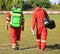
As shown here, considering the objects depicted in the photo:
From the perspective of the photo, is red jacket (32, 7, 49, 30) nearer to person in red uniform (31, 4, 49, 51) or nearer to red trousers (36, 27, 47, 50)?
person in red uniform (31, 4, 49, 51)

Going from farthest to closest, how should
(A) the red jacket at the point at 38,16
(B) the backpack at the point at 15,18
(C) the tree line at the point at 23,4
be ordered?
1. (C) the tree line at the point at 23,4
2. (B) the backpack at the point at 15,18
3. (A) the red jacket at the point at 38,16

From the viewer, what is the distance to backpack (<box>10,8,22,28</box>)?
13.6m

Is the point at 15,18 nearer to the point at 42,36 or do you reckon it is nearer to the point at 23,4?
the point at 42,36

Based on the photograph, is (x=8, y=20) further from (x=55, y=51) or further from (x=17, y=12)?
(x=55, y=51)

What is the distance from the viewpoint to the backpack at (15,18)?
13562 mm

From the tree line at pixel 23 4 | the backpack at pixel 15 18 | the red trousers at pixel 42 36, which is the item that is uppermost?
the backpack at pixel 15 18

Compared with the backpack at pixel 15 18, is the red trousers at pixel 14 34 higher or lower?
lower

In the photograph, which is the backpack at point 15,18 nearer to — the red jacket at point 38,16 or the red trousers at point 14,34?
the red trousers at point 14,34

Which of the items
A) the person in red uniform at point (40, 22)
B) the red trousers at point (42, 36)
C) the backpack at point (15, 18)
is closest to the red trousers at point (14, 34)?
the backpack at point (15, 18)

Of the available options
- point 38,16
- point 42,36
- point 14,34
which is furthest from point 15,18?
point 42,36

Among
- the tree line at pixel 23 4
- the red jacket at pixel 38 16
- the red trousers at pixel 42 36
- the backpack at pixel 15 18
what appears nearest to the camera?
the red trousers at pixel 42 36

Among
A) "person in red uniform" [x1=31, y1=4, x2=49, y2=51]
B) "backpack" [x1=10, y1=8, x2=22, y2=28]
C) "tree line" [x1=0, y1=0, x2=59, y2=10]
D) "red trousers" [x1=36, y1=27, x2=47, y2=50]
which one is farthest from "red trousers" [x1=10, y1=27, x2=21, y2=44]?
"tree line" [x1=0, y1=0, x2=59, y2=10]

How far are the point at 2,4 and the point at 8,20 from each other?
79.8 metres

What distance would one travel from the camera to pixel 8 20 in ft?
45.0
